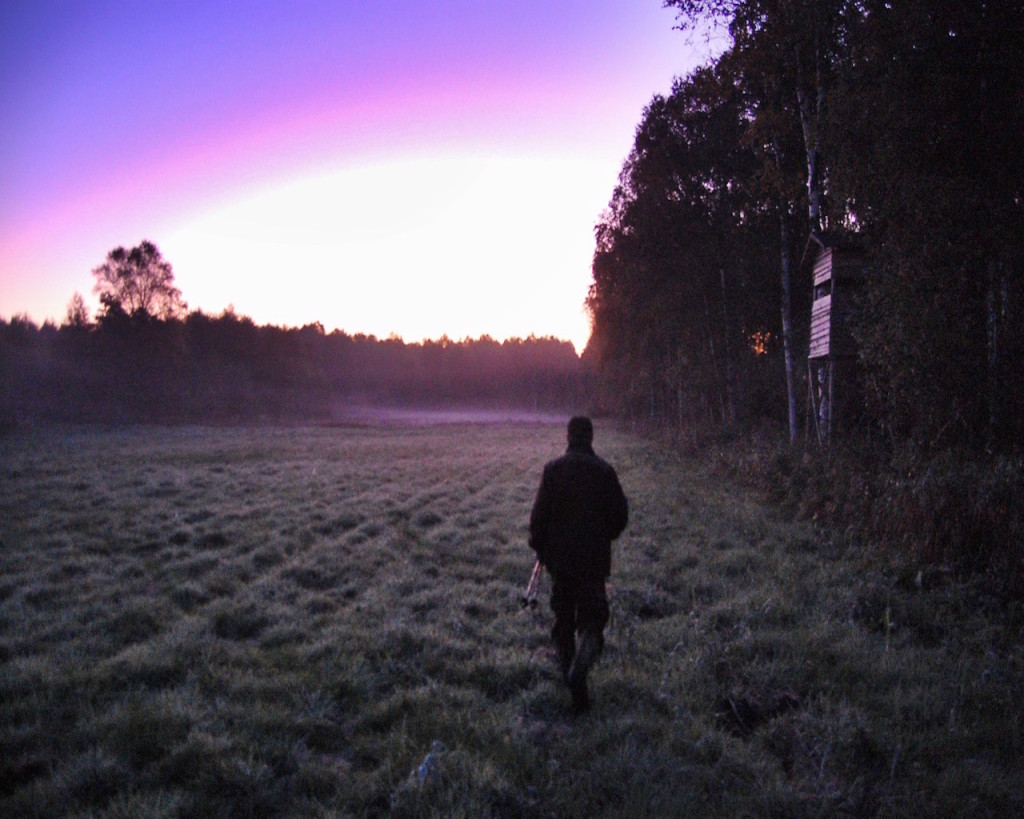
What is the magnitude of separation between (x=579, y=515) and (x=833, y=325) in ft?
45.1

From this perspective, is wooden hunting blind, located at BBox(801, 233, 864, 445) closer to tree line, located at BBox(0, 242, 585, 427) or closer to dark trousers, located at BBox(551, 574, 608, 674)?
dark trousers, located at BBox(551, 574, 608, 674)

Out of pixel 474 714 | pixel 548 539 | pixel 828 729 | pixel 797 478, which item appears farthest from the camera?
pixel 797 478

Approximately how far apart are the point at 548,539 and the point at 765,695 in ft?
6.89

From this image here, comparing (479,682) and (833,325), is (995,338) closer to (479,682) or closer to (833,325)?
(833,325)

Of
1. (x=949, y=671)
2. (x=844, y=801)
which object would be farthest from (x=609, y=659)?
(x=949, y=671)

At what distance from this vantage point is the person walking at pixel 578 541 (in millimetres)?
5133

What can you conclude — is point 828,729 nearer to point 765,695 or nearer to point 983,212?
point 765,695

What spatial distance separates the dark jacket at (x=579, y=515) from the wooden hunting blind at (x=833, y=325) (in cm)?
1183

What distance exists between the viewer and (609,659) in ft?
19.9

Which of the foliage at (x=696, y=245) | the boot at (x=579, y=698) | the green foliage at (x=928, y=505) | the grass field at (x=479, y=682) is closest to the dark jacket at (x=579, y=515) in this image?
the boot at (x=579, y=698)

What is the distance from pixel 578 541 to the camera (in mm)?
5137

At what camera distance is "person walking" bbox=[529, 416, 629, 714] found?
513 cm

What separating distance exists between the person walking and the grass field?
521mm

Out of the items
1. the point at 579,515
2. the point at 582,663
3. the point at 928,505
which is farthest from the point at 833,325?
the point at 582,663
